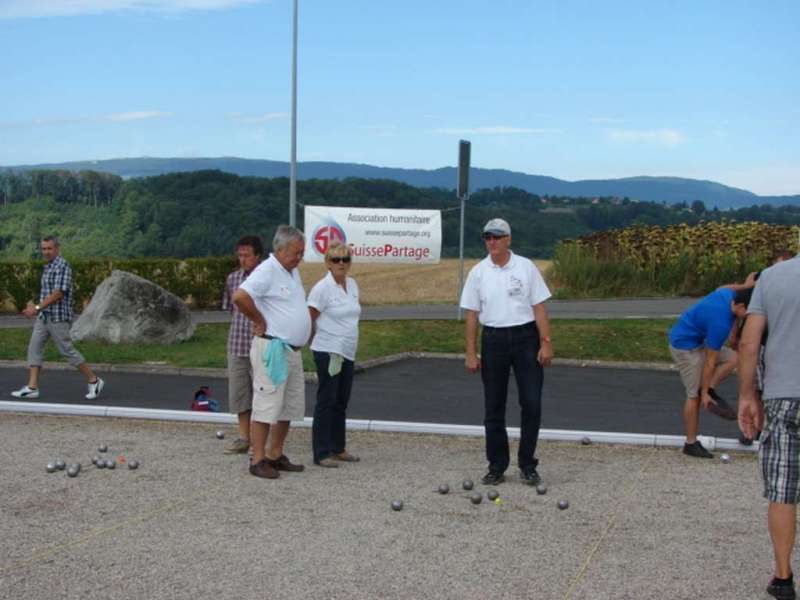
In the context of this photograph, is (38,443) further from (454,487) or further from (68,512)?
(454,487)

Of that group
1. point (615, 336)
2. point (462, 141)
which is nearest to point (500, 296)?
point (615, 336)

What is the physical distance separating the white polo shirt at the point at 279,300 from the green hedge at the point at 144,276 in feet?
60.1

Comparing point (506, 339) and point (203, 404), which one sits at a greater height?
point (506, 339)

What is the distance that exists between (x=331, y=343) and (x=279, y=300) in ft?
2.30

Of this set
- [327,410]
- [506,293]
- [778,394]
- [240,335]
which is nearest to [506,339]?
[506,293]

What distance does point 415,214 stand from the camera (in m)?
24.5

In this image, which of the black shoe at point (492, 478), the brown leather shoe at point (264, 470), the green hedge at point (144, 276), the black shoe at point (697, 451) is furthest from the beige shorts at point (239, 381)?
the green hedge at point (144, 276)

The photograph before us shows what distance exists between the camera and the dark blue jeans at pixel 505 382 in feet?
29.1

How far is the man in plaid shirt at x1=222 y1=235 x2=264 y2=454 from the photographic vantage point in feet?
32.7

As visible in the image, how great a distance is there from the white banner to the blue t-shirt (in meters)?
14.5

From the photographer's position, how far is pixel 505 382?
9.01 meters

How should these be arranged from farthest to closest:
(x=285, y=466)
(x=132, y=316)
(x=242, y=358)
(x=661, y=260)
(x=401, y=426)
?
(x=661, y=260) → (x=132, y=316) → (x=401, y=426) → (x=242, y=358) → (x=285, y=466)

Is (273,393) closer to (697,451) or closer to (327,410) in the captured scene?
(327,410)

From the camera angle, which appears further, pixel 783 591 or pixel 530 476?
pixel 530 476
